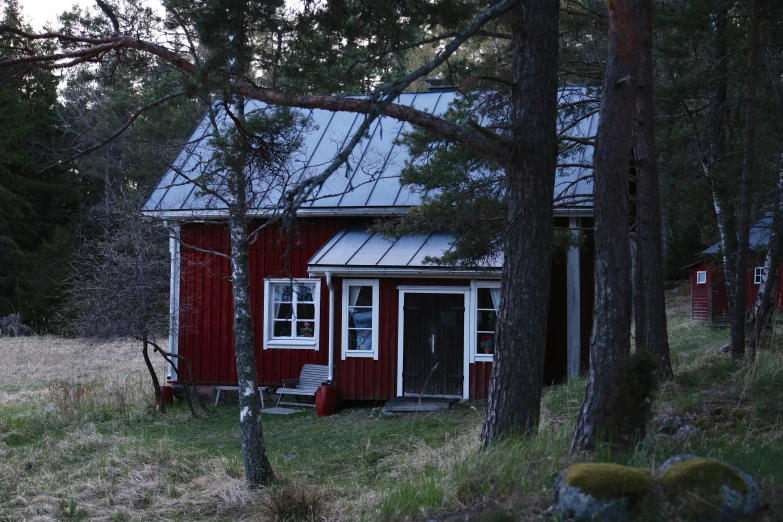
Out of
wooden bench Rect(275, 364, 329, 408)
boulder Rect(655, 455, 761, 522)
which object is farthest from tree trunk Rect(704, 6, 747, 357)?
boulder Rect(655, 455, 761, 522)

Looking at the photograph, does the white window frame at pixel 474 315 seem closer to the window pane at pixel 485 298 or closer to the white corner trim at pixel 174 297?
the window pane at pixel 485 298

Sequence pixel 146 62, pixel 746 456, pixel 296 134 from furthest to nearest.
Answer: pixel 296 134, pixel 146 62, pixel 746 456

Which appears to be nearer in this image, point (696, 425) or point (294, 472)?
point (696, 425)

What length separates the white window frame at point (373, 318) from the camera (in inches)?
619

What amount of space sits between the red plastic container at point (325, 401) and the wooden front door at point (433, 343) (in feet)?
4.62

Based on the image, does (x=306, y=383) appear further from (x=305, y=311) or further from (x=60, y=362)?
(x=60, y=362)

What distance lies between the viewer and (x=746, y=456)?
19.3ft

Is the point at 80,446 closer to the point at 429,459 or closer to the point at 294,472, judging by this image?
the point at 294,472

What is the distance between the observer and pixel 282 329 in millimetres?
17078

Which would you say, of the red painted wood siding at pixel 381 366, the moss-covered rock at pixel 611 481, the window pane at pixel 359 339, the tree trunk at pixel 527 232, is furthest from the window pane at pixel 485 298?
the moss-covered rock at pixel 611 481

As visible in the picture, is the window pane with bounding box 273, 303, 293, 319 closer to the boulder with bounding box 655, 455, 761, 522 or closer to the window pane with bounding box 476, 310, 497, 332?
the window pane with bounding box 476, 310, 497, 332

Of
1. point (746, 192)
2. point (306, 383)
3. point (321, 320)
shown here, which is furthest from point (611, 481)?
point (321, 320)

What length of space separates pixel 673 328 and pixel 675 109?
16382 millimetres

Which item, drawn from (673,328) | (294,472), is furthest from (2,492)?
(673,328)
